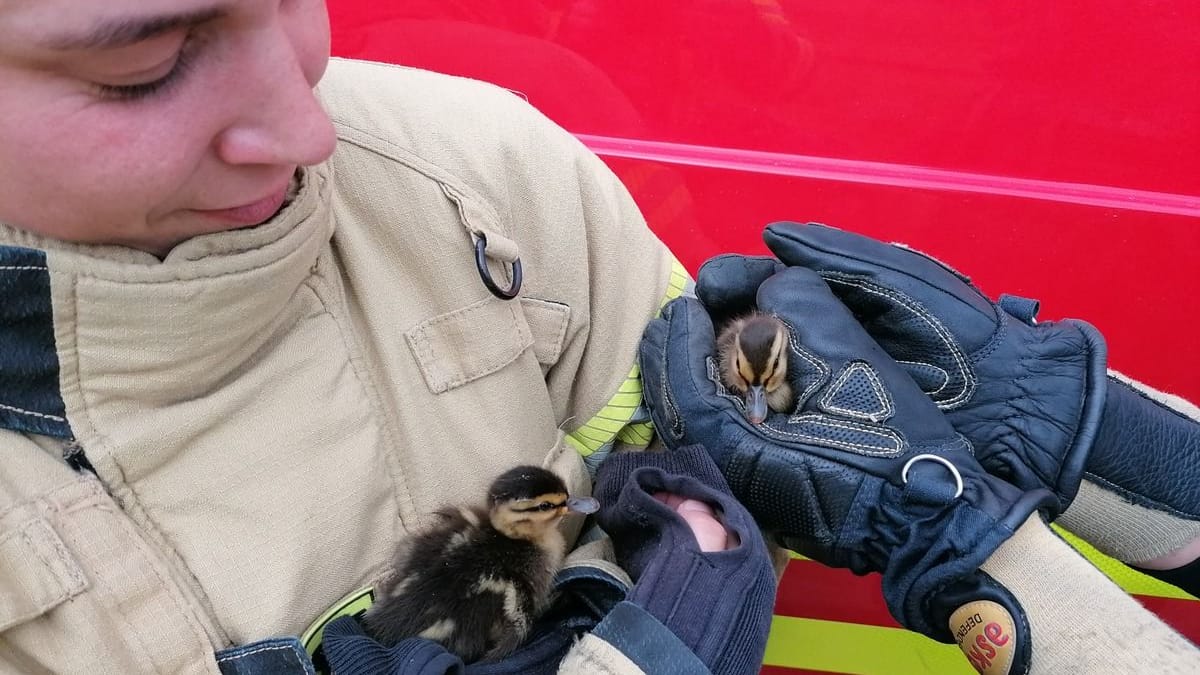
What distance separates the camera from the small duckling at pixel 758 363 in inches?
63.1

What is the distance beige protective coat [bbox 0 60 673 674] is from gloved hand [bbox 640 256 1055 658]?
0.49ft

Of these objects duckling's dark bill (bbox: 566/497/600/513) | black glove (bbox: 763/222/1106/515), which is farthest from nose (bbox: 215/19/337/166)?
black glove (bbox: 763/222/1106/515)

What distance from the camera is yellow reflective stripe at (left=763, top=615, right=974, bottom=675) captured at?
2244mm

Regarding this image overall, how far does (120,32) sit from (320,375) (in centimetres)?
53

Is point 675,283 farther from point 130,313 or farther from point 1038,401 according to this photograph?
point 130,313

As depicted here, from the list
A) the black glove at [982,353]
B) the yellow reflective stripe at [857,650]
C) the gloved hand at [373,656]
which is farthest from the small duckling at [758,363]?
the yellow reflective stripe at [857,650]

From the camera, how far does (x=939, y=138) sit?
189 cm

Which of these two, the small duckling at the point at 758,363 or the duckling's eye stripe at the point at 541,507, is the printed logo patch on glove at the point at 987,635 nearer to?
the small duckling at the point at 758,363

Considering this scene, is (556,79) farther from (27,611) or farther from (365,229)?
(27,611)

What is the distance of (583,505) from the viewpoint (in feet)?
4.48

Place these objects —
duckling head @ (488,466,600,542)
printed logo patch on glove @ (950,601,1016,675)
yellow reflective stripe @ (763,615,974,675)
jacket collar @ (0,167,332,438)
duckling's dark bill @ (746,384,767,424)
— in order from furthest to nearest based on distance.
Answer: yellow reflective stripe @ (763,615,974,675), duckling's dark bill @ (746,384,767,424), duckling head @ (488,466,600,542), printed logo patch on glove @ (950,601,1016,675), jacket collar @ (0,167,332,438)

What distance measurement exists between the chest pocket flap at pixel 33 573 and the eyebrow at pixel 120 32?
0.48 m


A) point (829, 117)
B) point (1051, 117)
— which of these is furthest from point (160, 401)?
point (1051, 117)

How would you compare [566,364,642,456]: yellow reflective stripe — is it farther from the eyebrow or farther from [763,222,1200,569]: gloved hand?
the eyebrow
